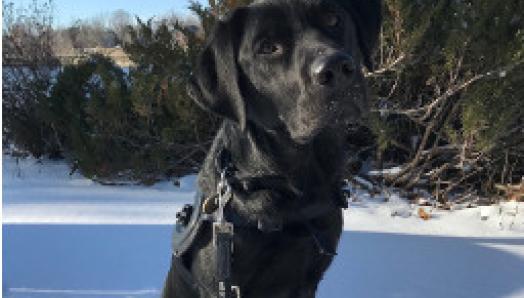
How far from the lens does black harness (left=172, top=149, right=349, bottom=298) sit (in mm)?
2256

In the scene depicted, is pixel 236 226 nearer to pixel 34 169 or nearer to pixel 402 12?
pixel 402 12

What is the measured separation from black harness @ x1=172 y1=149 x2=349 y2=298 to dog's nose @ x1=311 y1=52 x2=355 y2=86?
0.45m

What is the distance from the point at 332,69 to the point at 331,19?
41cm

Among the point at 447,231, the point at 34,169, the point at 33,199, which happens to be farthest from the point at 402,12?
the point at 34,169

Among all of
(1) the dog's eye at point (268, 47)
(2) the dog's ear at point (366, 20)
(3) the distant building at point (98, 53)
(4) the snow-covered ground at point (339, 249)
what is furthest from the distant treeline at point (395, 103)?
(1) the dog's eye at point (268, 47)

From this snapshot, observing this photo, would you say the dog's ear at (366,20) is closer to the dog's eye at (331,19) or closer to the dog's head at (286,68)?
the dog's head at (286,68)

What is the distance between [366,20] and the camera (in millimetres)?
2574

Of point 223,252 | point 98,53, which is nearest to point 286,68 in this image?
point 223,252

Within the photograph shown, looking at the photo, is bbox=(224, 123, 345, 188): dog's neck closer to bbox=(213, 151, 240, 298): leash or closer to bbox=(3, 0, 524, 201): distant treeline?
bbox=(213, 151, 240, 298): leash

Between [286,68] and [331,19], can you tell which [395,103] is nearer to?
[331,19]

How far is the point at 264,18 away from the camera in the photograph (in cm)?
235

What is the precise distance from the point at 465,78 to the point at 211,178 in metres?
3.37

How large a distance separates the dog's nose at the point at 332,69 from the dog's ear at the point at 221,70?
1.24ft

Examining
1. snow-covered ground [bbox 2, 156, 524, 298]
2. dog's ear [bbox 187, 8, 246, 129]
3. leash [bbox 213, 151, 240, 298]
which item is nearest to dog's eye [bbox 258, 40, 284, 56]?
dog's ear [bbox 187, 8, 246, 129]
